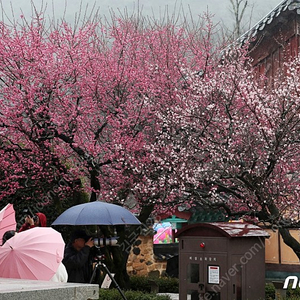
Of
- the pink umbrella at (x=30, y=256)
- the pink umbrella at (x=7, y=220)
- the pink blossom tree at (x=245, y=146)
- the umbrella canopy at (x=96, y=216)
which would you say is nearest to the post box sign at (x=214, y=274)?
the pink blossom tree at (x=245, y=146)

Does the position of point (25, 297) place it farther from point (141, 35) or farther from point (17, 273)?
point (141, 35)

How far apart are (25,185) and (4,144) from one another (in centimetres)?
126

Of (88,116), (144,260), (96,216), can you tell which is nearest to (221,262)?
(96,216)

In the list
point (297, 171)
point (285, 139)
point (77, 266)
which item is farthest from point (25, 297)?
point (297, 171)

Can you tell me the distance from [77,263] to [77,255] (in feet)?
0.39

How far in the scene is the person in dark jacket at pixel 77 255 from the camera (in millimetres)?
7879

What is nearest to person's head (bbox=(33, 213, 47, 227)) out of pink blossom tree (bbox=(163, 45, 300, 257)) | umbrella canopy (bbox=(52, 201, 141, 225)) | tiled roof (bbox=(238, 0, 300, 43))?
umbrella canopy (bbox=(52, 201, 141, 225))

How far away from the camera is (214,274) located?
8.59m

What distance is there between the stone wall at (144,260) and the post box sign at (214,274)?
7063 mm

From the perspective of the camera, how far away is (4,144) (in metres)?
12.6

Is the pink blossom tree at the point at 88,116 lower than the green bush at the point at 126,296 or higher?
higher

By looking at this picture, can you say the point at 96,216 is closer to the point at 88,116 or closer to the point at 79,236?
the point at 79,236

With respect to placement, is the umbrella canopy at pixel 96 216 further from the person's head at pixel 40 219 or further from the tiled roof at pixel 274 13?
the tiled roof at pixel 274 13

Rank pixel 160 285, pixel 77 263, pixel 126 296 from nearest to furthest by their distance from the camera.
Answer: pixel 77 263, pixel 126 296, pixel 160 285
